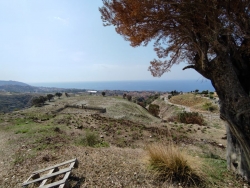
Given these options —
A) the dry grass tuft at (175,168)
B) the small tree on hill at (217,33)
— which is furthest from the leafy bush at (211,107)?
the dry grass tuft at (175,168)

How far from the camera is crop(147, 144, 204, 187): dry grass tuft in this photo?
151 inches

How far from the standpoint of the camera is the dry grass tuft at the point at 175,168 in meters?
3.83

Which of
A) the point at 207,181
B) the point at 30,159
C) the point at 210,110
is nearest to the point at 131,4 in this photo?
the point at 207,181

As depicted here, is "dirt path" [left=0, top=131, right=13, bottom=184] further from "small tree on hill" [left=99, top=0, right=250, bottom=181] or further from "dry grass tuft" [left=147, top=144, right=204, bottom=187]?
"small tree on hill" [left=99, top=0, right=250, bottom=181]

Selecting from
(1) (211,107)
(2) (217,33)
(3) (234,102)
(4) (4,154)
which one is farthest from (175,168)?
(1) (211,107)

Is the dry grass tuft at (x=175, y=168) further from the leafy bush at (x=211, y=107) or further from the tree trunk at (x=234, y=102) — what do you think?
the leafy bush at (x=211, y=107)

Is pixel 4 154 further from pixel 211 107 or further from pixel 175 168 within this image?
pixel 211 107

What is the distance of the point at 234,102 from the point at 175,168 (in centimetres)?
186

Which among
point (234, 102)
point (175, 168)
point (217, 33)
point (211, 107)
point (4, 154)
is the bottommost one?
point (211, 107)

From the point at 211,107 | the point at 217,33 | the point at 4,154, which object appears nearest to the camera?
the point at 217,33

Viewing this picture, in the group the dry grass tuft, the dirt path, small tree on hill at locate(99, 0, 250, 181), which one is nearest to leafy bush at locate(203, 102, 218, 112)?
small tree on hill at locate(99, 0, 250, 181)

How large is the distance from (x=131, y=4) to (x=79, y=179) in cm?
390

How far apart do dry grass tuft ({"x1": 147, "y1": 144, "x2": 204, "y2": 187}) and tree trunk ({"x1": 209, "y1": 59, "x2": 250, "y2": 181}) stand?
3.65 ft

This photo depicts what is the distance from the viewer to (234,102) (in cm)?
359
